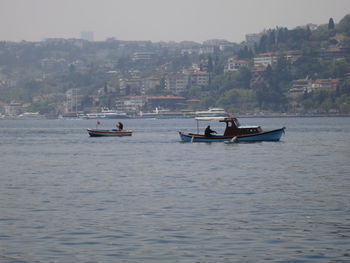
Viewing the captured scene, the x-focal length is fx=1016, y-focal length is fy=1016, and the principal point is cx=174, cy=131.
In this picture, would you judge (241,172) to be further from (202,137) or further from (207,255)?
(202,137)

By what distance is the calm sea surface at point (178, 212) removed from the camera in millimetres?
Result: 28016

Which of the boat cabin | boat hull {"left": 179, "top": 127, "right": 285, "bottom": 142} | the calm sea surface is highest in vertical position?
the boat cabin

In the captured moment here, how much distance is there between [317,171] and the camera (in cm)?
5225

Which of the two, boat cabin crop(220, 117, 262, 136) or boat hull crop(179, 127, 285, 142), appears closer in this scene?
boat hull crop(179, 127, 285, 142)

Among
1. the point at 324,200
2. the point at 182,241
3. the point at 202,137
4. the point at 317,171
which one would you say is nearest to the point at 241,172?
the point at 317,171

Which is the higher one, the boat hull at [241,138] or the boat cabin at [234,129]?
the boat cabin at [234,129]

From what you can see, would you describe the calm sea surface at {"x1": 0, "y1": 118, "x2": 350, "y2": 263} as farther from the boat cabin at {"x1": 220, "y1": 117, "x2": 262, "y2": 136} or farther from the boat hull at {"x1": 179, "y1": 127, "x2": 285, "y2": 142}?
the boat cabin at {"x1": 220, "y1": 117, "x2": 262, "y2": 136}

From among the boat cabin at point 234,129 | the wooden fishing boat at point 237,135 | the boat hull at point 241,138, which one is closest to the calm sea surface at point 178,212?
the boat hull at point 241,138

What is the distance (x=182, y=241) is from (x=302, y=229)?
399 cm

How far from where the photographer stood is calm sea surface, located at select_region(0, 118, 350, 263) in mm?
28016

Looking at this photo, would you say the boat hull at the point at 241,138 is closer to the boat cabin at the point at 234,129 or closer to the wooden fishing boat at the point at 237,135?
the wooden fishing boat at the point at 237,135

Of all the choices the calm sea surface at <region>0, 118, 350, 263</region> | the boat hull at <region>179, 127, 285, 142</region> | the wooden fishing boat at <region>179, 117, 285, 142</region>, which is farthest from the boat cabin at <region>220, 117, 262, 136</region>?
the calm sea surface at <region>0, 118, 350, 263</region>

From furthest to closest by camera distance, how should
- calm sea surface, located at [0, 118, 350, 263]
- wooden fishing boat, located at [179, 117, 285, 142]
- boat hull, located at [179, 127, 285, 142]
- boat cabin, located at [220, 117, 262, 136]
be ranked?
boat cabin, located at [220, 117, 262, 136] → wooden fishing boat, located at [179, 117, 285, 142] → boat hull, located at [179, 127, 285, 142] → calm sea surface, located at [0, 118, 350, 263]

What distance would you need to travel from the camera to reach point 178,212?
1377 inches
